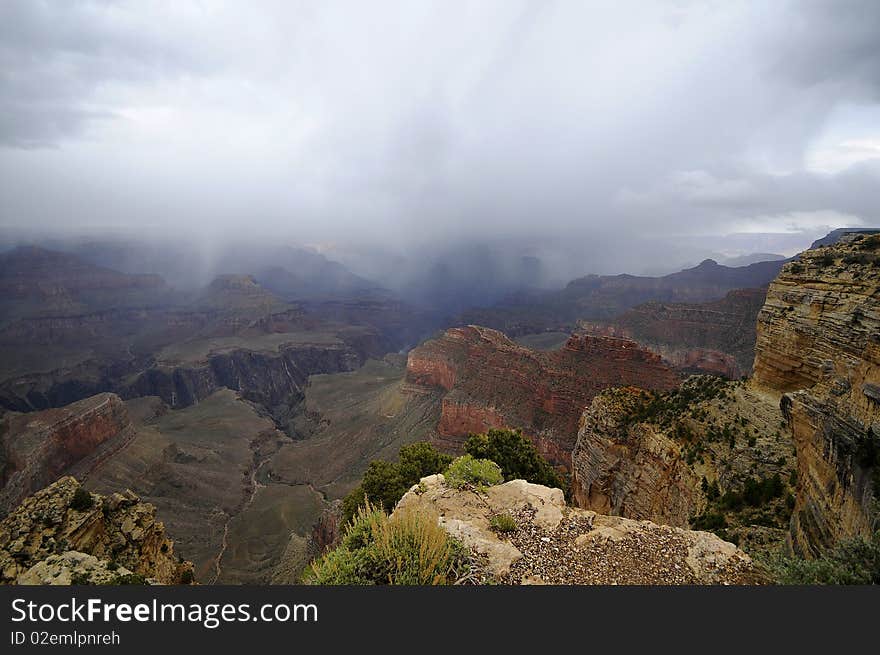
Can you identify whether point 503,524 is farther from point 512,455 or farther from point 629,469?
point 629,469

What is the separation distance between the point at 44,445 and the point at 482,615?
65.2 meters

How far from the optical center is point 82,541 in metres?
15.1

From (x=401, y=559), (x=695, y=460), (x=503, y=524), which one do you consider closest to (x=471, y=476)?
(x=503, y=524)

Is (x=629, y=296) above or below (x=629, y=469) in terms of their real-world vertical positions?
above

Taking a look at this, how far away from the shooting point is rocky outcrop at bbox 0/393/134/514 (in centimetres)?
4403

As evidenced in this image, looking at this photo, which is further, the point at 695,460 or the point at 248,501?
the point at 248,501

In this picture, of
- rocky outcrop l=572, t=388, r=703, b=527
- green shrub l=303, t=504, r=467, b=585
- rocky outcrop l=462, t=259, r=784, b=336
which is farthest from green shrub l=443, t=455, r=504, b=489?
rocky outcrop l=462, t=259, r=784, b=336

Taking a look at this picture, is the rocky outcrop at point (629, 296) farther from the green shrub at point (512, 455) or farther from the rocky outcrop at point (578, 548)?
the rocky outcrop at point (578, 548)

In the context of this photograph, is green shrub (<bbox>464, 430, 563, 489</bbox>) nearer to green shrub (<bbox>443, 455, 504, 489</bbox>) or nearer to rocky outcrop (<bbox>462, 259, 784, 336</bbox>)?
green shrub (<bbox>443, 455, 504, 489</bbox>)

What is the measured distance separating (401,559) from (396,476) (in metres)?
15.5

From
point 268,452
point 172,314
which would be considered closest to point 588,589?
point 268,452

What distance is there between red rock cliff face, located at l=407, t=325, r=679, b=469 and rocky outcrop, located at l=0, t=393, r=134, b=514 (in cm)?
4675

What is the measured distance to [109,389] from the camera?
107500 mm

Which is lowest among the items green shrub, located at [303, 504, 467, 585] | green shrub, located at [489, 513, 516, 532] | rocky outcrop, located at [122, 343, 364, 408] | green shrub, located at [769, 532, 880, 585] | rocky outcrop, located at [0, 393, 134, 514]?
rocky outcrop, located at [122, 343, 364, 408]
